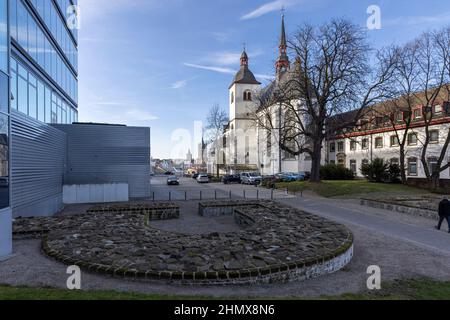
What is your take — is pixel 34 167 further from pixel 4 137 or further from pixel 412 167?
pixel 412 167

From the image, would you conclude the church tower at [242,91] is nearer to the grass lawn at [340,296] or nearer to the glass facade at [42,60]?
the glass facade at [42,60]

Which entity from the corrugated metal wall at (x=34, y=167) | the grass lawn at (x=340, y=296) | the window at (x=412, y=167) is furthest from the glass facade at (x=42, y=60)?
the window at (x=412, y=167)

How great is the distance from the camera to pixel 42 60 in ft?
67.9

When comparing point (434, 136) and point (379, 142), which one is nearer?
point (434, 136)

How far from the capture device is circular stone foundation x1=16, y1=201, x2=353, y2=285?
21.5 feet

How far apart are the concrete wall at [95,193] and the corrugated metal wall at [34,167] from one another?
1.07m

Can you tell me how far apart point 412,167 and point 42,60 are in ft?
135

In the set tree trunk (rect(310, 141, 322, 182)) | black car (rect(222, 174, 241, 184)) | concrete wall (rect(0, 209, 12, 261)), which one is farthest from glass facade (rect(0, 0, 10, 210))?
black car (rect(222, 174, 241, 184))

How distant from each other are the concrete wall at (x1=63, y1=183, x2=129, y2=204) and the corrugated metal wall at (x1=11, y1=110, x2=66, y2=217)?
107 cm

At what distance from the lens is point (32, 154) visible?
1539 centimetres

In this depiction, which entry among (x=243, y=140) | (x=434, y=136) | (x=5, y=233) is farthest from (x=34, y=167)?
(x=243, y=140)
